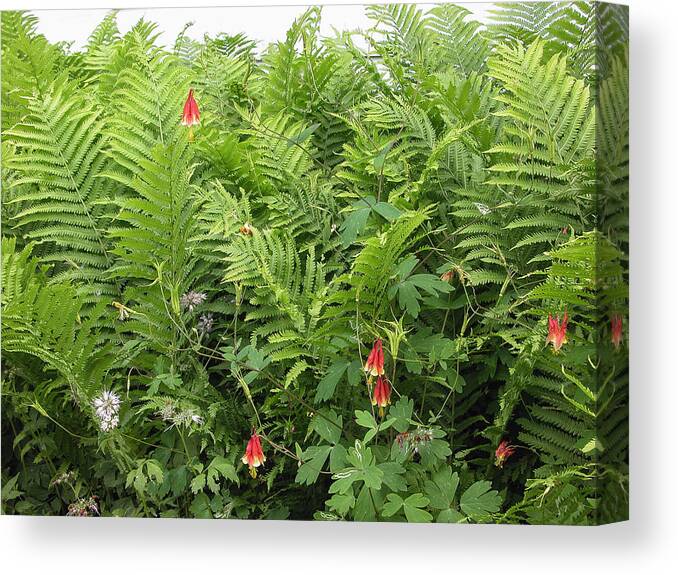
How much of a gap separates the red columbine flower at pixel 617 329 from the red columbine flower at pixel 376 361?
44cm

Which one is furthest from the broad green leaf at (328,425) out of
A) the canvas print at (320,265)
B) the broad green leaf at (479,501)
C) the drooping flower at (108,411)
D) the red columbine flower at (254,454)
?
the drooping flower at (108,411)

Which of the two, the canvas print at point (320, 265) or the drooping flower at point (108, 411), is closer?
the canvas print at point (320, 265)

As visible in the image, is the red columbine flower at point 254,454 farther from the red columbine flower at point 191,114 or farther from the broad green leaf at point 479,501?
the red columbine flower at point 191,114

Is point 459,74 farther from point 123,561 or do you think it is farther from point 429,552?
point 123,561

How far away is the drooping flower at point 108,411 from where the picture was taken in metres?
1.91

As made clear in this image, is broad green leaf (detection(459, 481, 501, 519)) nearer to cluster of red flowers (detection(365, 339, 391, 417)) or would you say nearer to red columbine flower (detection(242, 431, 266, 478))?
cluster of red flowers (detection(365, 339, 391, 417))

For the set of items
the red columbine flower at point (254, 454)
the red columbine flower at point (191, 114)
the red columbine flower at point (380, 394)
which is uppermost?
the red columbine flower at point (191, 114)

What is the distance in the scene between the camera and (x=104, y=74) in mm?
2084

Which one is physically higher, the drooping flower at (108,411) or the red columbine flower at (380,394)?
the red columbine flower at (380,394)

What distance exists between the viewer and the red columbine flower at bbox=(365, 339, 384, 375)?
5.60 ft

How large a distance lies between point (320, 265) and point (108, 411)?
0.54 metres

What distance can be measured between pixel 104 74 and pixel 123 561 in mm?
1067

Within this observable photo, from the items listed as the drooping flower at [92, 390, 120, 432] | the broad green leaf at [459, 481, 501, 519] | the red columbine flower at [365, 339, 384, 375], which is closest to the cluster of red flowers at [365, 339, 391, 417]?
the red columbine flower at [365, 339, 384, 375]

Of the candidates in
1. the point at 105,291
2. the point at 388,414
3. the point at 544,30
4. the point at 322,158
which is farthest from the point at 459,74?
the point at 105,291
